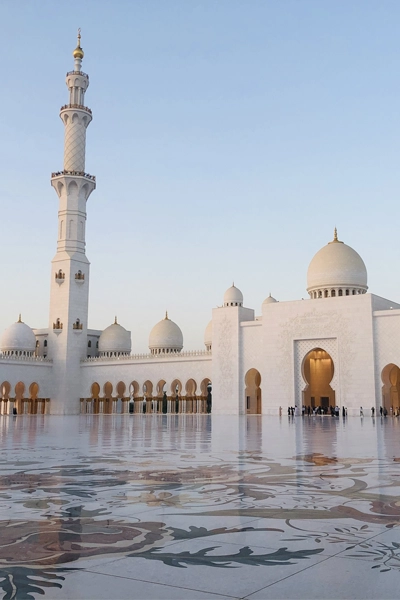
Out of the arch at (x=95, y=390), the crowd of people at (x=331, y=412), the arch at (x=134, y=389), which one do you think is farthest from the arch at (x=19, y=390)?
the crowd of people at (x=331, y=412)

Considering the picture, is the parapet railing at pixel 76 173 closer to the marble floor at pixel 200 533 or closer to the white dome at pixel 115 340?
the white dome at pixel 115 340

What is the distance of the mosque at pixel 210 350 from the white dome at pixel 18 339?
0.07 metres

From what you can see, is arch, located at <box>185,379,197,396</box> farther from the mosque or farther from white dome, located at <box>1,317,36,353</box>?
white dome, located at <box>1,317,36,353</box>

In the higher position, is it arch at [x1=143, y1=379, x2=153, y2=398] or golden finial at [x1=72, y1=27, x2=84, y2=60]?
golden finial at [x1=72, y1=27, x2=84, y2=60]

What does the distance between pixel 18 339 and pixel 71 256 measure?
6814 mm

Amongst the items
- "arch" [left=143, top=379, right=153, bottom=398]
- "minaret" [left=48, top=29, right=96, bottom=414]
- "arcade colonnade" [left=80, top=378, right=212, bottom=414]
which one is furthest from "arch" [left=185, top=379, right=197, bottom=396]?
"minaret" [left=48, top=29, right=96, bottom=414]

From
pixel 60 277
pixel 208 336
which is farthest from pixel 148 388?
pixel 60 277

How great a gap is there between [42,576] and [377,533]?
4.14 ft

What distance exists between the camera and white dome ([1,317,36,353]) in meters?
36.4

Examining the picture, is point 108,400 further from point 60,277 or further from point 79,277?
point 60,277

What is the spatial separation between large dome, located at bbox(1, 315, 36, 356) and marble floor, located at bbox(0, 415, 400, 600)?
33063 mm

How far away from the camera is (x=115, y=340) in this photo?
1478 inches

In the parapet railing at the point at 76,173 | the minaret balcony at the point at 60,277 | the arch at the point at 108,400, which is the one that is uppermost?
the parapet railing at the point at 76,173

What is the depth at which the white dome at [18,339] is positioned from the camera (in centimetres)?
3638
